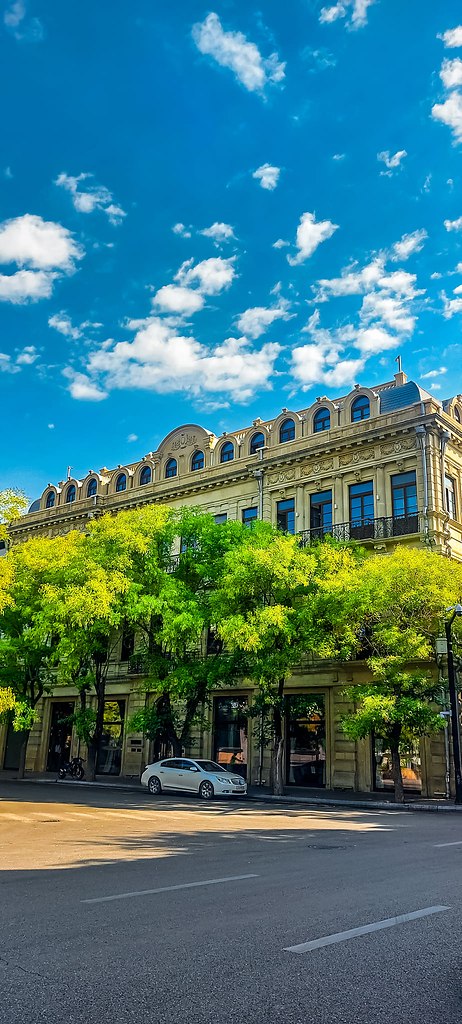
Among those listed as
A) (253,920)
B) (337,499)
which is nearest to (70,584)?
(337,499)

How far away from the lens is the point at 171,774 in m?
27.4

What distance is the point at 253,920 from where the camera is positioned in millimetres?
6992

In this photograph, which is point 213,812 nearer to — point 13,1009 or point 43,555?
point 43,555

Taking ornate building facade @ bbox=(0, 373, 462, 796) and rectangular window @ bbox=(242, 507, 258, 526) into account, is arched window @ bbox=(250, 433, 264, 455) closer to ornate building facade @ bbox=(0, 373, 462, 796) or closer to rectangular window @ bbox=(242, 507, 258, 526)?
ornate building facade @ bbox=(0, 373, 462, 796)

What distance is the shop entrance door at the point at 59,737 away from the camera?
134 feet

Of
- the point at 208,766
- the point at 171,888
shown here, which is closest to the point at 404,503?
the point at 208,766

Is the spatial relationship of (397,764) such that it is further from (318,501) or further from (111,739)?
(111,739)

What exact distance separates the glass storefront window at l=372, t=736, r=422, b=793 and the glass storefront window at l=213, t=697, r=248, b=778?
20.2 feet

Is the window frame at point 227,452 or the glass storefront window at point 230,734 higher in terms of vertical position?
the window frame at point 227,452

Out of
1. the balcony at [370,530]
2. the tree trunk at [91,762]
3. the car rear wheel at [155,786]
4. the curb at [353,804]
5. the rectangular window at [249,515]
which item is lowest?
the curb at [353,804]

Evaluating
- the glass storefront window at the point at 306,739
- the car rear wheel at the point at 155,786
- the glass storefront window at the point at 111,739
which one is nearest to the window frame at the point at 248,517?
the glass storefront window at the point at 306,739

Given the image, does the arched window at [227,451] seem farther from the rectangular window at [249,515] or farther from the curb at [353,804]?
the curb at [353,804]

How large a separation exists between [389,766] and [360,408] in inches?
578

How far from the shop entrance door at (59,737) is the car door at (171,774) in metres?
14.3
